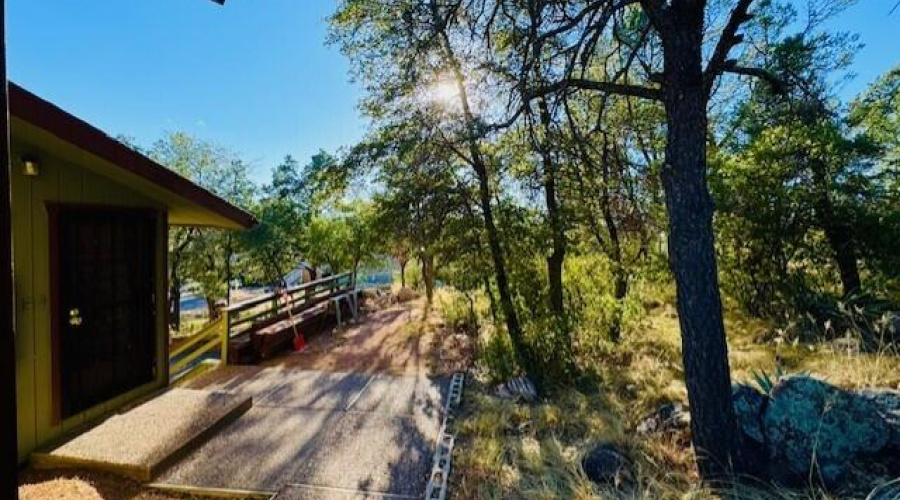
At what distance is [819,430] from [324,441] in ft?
11.9

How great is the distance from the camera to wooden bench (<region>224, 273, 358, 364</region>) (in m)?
6.65

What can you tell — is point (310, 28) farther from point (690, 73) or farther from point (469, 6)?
point (690, 73)

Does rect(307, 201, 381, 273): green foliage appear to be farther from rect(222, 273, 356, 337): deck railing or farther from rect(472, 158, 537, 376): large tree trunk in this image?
rect(472, 158, 537, 376): large tree trunk

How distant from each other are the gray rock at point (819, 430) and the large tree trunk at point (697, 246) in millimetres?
399

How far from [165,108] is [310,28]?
1238 centimetres

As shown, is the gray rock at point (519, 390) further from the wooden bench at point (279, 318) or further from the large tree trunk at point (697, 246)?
the wooden bench at point (279, 318)

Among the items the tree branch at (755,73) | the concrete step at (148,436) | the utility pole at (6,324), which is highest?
the tree branch at (755,73)

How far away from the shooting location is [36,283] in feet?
11.6

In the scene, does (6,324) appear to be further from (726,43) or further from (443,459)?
(726,43)

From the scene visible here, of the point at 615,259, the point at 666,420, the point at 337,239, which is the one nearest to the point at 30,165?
the point at 666,420

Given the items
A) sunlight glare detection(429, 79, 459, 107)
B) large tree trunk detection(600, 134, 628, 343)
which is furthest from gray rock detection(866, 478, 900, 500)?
sunlight glare detection(429, 79, 459, 107)

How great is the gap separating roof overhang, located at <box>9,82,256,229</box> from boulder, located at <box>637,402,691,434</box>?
4704 millimetres

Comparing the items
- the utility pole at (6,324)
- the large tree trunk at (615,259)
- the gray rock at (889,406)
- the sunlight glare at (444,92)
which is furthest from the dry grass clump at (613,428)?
the sunlight glare at (444,92)

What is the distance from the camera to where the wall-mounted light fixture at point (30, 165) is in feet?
11.2
